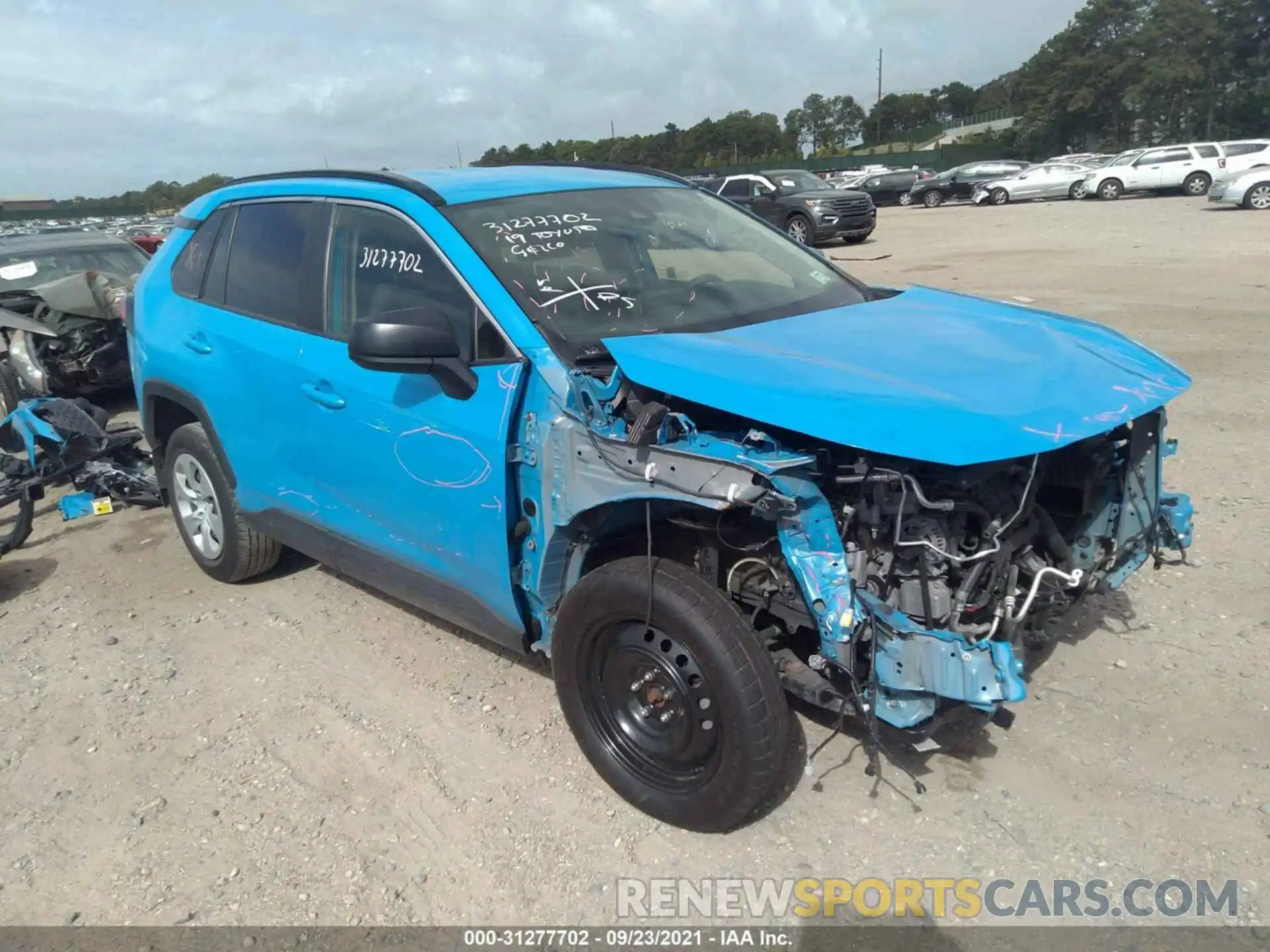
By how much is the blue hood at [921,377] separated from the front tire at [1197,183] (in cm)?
2877

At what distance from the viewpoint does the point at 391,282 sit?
3.47 metres

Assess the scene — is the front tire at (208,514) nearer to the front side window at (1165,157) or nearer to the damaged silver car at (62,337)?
the damaged silver car at (62,337)

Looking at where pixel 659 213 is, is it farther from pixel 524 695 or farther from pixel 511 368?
pixel 524 695

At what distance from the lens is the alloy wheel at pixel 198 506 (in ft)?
15.4

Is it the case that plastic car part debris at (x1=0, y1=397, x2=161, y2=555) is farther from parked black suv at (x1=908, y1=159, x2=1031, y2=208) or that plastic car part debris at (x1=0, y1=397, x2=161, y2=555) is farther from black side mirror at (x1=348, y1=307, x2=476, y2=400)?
parked black suv at (x1=908, y1=159, x2=1031, y2=208)

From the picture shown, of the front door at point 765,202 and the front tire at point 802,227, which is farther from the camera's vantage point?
the front door at point 765,202

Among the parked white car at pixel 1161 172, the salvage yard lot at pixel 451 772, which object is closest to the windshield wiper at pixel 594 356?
the salvage yard lot at pixel 451 772

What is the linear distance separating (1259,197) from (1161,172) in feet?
21.2

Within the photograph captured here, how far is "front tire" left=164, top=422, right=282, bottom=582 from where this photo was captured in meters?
4.55

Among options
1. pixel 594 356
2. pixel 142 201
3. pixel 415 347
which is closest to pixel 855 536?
pixel 594 356

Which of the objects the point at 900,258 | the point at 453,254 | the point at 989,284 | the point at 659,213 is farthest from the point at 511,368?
the point at 900,258

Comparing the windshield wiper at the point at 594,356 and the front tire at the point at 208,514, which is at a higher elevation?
the windshield wiper at the point at 594,356

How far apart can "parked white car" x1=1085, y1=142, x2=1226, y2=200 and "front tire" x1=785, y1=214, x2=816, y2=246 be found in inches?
561

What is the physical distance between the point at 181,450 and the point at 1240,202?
25.1m
